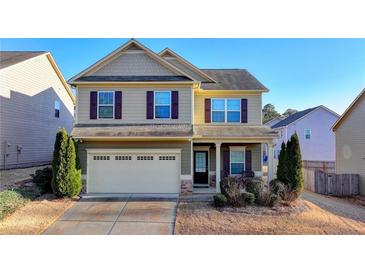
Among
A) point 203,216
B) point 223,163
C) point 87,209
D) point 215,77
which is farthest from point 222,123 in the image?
point 87,209

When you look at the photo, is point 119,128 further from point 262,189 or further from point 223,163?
Result: point 262,189

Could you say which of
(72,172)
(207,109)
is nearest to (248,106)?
(207,109)

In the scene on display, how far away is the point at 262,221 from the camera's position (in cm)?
885

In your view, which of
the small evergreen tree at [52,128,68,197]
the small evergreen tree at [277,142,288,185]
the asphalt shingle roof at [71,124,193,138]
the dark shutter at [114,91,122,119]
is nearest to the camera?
the small evergreen tree at [52,128,68,197]

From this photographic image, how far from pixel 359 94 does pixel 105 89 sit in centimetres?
1479

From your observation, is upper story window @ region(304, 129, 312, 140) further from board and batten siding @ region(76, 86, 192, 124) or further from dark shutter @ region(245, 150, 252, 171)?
board and batten siding @ region(76, 86, 192, 124)

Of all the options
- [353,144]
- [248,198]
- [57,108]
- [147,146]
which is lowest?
[248,198]

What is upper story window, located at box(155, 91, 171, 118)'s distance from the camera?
13.2 metres

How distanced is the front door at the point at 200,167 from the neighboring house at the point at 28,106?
461 inches

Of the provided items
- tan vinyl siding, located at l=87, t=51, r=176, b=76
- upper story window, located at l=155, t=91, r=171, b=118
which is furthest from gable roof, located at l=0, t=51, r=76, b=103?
upper story window, located at l=155, t=91, r=171, b=118

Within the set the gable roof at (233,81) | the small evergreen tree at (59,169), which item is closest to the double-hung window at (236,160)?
the gable roof at (233,81)

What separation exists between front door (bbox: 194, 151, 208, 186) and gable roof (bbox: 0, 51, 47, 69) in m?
12.8

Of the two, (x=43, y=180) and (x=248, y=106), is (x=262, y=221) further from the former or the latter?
(x=43, y=180)

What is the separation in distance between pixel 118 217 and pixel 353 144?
15.3 m
